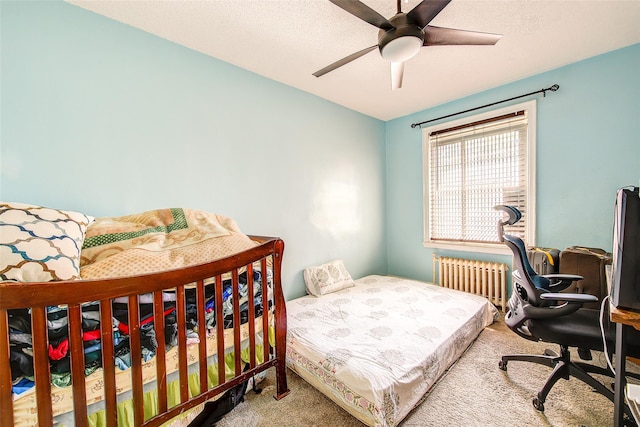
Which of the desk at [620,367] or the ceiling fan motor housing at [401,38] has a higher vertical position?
the ceiling fan motor housing at [401,38]

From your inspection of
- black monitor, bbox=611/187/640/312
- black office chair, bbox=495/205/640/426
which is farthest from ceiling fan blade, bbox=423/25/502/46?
black office chair, bbox=495/205/640/426

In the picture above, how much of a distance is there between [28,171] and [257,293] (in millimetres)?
1500

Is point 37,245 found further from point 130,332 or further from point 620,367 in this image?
point 620,367

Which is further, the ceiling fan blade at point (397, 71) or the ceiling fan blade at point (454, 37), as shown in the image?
the ceiling fan blade at point (397, 71)

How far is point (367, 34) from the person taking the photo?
1881 mm

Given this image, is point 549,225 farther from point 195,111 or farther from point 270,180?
point 195,111

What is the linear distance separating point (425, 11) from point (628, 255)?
4.63 ft

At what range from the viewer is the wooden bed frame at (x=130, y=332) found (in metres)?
0.72

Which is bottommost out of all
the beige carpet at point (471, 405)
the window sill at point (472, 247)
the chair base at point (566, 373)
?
the beige carpet at point (471, 405)

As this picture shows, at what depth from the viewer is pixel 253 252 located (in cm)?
123

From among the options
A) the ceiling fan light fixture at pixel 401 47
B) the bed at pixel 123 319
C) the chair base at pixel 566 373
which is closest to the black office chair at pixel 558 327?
the chair base at pixel 566 373

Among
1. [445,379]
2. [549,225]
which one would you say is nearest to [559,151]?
[549,225]

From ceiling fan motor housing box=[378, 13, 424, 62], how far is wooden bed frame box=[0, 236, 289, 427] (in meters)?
1.31

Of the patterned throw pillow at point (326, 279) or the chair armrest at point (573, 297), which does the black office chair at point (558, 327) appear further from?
the patterned throw pillow at point (326, 279)
